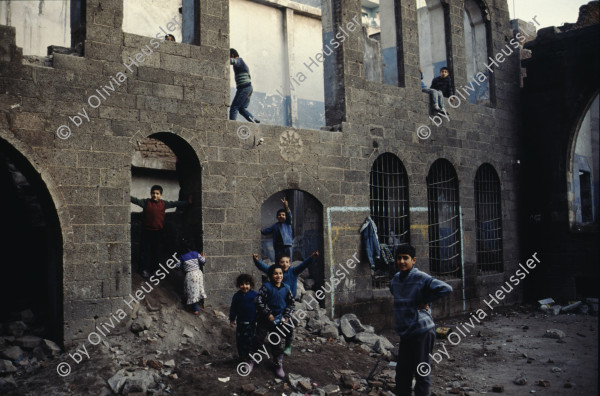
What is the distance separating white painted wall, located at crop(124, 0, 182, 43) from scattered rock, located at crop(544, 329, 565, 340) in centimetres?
1118

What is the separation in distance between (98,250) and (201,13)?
3929 millimetres

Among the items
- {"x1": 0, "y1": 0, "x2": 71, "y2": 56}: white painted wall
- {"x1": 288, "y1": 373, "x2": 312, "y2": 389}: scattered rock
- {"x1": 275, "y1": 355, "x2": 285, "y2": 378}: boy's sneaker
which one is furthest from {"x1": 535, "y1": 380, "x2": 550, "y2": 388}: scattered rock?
{"x1": 0, "y1": 0, "x2": 71, "y2": 56}: white painted wall

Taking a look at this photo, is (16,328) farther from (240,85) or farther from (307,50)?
(307,50)

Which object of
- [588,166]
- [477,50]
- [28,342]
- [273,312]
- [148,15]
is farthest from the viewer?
[588,166]

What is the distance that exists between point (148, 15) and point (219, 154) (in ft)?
28.2

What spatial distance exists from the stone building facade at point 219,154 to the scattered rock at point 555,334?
6.94 feet

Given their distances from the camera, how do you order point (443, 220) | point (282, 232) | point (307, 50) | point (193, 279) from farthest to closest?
point (307, 50), point (443, 220), point (282, 232), point (193, 279)

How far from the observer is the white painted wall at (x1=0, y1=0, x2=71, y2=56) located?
44.6 feet

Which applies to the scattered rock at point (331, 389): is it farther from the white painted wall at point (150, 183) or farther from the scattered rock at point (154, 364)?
the white painted wall at point (150, 183)

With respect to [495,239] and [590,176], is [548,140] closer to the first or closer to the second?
[495,239]

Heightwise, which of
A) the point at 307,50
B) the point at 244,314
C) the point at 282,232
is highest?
the point at 307,50

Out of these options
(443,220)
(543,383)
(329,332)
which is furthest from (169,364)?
(443,220)

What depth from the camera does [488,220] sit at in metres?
12.6

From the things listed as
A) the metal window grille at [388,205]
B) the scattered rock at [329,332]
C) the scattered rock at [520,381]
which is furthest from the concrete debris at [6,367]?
the metal window grille at [388,205]
